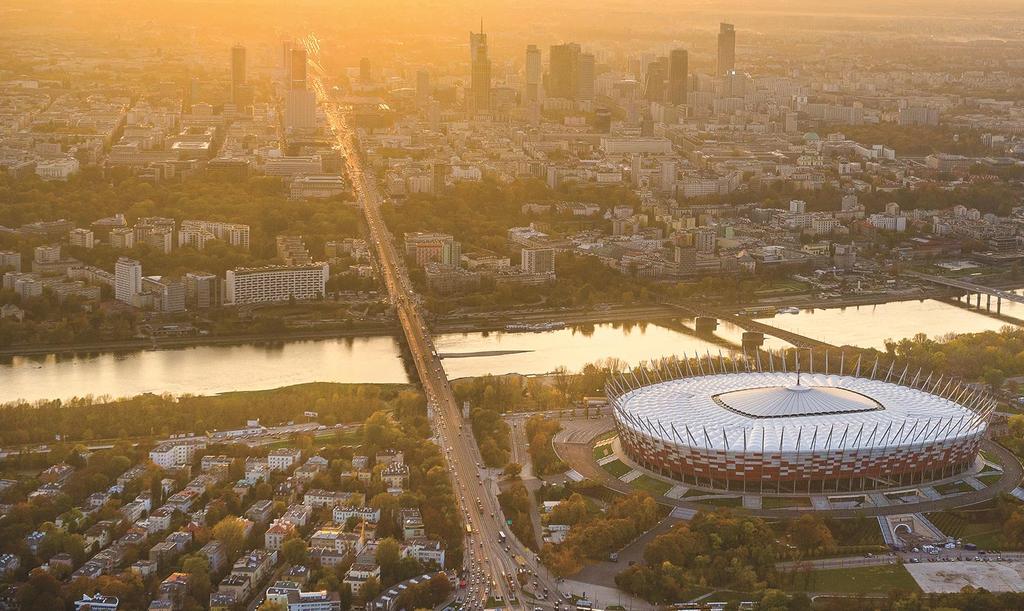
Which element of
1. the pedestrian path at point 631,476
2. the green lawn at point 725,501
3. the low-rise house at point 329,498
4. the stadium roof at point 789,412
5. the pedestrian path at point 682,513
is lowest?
the pedestrian path at point 682,513

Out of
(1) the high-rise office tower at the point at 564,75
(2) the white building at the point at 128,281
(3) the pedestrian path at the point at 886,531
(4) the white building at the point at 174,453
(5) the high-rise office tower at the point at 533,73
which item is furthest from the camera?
(1) the high-rise office tower at the point at 564,75

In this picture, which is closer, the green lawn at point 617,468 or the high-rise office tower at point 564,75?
the green lawn at point 617,468

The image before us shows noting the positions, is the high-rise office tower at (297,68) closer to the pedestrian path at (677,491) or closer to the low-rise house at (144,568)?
the pedestrian path at (677,491)

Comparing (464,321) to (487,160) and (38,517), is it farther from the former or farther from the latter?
(487,160)

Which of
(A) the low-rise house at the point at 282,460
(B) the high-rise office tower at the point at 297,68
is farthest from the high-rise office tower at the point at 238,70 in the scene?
(A) the low-rise house at the point at 282,460

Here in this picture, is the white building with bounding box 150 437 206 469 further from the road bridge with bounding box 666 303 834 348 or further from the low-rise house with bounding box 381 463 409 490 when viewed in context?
the road bridge with bounding box 666 303 834 348

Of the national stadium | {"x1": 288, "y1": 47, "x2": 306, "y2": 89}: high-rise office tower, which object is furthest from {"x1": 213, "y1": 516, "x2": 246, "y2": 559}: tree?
{"x1": 288, "y1": 47, "x2": 306, "y2": 89}: high-rise office tower

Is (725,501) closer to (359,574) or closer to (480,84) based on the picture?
(359,574)
